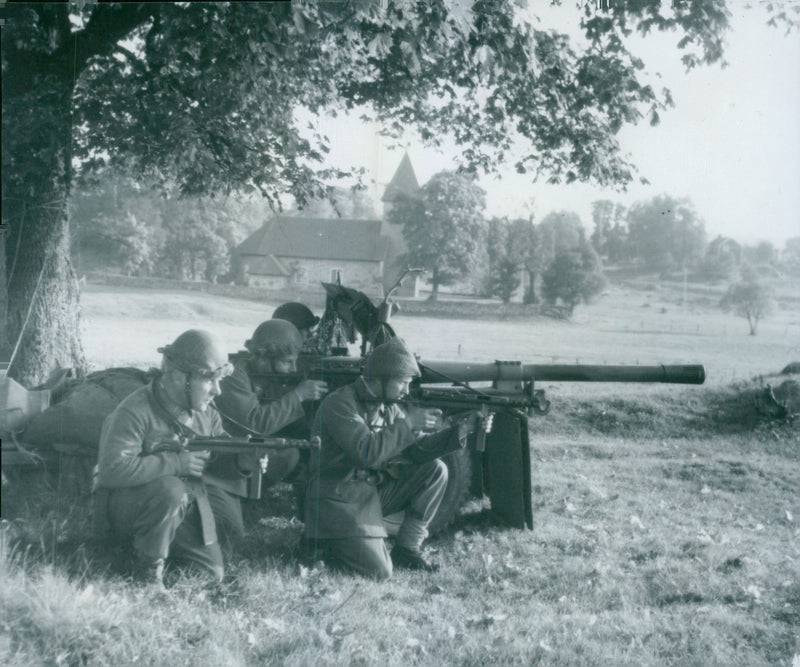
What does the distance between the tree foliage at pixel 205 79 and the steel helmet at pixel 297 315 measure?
1204mm

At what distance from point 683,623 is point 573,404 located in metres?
6.92

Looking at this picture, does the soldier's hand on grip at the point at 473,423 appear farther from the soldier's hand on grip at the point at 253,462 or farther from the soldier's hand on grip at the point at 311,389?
the soldier's hand on grip at the point at 253,462

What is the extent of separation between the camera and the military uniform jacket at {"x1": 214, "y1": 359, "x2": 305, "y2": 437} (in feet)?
18.3

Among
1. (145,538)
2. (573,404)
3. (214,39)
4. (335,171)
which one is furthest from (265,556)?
(573,404)

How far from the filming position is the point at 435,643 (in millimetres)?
4133

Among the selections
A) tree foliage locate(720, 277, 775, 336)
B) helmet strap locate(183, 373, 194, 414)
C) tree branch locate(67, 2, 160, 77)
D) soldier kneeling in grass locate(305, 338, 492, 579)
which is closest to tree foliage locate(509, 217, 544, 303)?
tree foliage locate(720, 277, 775, 336)

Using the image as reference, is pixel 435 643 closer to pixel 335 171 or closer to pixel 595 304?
pixel 335 171

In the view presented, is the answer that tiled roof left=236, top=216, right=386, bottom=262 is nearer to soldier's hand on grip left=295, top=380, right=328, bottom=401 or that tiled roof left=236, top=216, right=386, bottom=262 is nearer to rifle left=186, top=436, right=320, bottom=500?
soldier's hand on grip left=295, top=380, right=328, bottom=401

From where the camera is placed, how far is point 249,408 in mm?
5633

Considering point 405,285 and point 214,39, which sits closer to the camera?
point 214,39

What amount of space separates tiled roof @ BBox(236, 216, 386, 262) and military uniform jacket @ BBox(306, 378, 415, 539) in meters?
3.46

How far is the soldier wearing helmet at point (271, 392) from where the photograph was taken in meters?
5.61

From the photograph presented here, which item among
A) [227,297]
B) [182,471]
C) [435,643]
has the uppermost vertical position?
[227,297]

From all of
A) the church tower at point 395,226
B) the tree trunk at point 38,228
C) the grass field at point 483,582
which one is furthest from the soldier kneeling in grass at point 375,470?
the church tower at point 395,226
